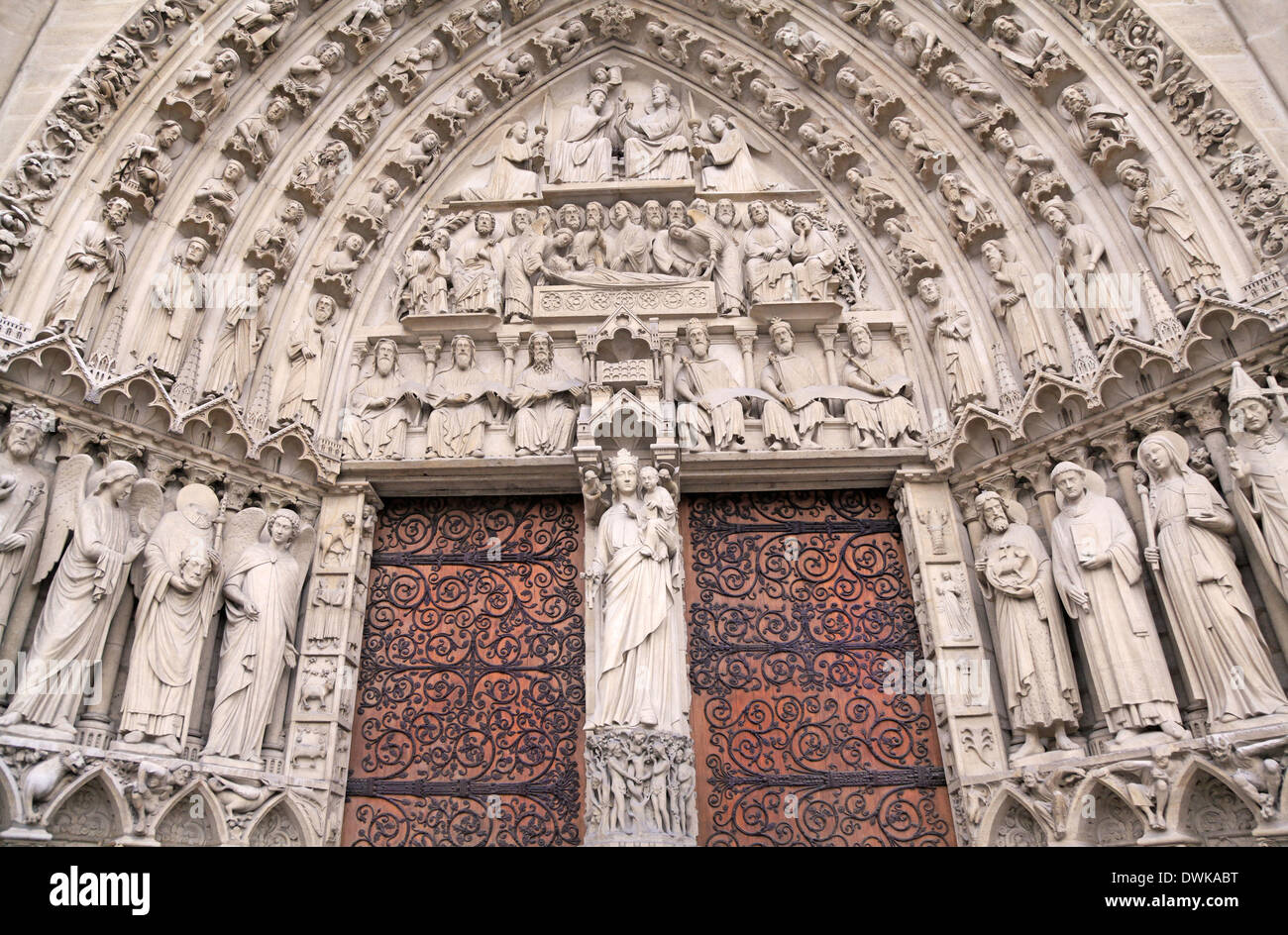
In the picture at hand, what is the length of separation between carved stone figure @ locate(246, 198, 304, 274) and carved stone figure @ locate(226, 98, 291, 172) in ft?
1.15

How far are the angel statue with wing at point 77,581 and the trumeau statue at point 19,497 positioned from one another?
0.11 m

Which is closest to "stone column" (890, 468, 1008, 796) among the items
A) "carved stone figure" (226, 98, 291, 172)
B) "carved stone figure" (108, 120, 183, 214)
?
"carved stone figure" (226, 98, 291, 172)

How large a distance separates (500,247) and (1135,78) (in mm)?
4620

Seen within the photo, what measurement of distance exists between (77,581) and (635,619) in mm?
3011

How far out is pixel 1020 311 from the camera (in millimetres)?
6387

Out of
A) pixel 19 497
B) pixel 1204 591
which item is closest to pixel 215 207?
pixel 19 497

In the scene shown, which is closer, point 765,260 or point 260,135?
point 260,135

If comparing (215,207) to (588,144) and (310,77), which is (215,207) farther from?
(588,144)

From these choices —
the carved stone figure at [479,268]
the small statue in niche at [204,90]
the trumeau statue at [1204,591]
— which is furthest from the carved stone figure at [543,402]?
the trumeau statue at [1204,591]

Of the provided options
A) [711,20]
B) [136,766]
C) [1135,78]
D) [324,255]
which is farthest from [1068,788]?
[711,20]

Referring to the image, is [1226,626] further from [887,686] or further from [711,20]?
[711,20]

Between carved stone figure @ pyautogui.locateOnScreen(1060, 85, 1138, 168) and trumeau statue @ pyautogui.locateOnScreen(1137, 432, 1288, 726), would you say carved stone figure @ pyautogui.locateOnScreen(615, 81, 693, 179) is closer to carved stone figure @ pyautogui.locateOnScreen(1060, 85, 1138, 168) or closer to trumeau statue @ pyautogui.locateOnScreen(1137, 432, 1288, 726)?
carved stone figure @ pyautogui.locateOnScreen(1060, 85, 1138, 168)

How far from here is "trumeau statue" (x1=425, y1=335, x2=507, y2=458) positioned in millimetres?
6592

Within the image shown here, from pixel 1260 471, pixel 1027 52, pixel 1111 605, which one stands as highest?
pixel 1027 52
